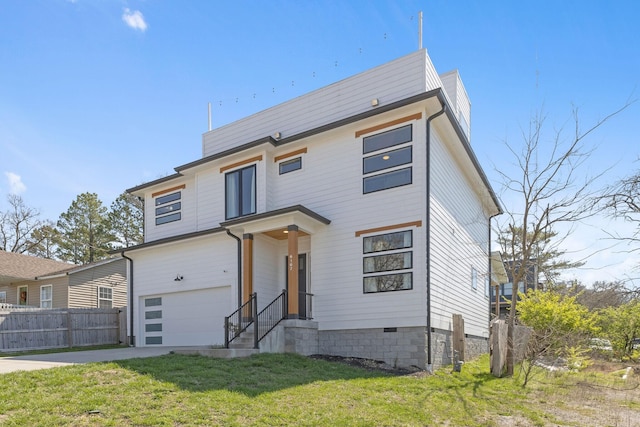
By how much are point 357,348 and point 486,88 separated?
277 inches

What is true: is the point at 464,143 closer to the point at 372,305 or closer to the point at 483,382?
the point at 372,305

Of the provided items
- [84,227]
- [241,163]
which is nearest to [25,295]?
[84,227]

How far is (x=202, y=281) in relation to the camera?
46.6 feet

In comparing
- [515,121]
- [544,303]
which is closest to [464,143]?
[515,121]

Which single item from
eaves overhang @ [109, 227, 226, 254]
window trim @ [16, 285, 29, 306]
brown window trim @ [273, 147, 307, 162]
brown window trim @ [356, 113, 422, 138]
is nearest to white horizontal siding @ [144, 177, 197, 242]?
eaves overhang @ [109, 227, 226, 254]

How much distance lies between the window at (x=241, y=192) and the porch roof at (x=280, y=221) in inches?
41.0

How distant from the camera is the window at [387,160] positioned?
11.4 metres

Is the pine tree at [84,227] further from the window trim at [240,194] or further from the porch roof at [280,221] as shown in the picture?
the porch roof at [280,221]

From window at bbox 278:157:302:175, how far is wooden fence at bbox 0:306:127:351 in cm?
856

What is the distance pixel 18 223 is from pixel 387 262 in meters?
35.7

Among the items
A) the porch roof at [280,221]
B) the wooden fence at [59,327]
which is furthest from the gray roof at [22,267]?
the porch roof at [280,221]

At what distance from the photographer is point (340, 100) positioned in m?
13.4

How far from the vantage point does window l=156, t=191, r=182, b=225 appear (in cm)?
1591

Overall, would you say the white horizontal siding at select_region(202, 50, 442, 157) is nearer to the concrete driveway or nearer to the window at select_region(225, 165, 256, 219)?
the window at select_region(225, 165, 256, 219)
